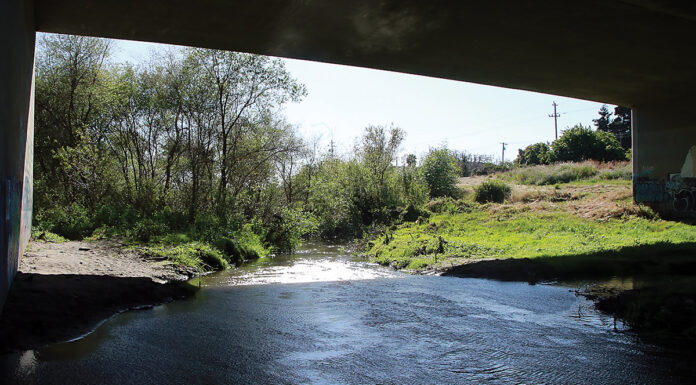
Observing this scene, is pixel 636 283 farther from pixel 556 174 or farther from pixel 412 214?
pixel 556 174

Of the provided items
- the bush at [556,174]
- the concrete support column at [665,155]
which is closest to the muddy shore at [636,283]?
the concrete support column at [665,155]

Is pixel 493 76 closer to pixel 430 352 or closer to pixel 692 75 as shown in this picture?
pixel 692 75

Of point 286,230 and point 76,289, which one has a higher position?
point 286,230

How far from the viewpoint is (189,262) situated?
12.9 meters

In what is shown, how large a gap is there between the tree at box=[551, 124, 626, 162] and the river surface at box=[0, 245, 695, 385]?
40.0m

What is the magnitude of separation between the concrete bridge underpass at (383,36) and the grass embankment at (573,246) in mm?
6070

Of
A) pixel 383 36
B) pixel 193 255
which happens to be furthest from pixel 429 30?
pixel 193 255

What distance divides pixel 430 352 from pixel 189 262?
8885 millimetres

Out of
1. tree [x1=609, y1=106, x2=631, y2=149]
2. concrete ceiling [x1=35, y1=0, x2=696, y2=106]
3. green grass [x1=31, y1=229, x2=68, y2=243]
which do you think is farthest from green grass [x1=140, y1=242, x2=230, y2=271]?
tree [x1=609, y1=106, x2=631, y2=149]

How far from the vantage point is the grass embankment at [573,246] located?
767 cm

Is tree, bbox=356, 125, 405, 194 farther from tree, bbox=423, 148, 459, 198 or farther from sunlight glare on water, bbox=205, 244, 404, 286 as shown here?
sunlight glare on water, bbox=205, 244, 404, 286

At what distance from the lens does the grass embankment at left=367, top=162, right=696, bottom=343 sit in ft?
25.2

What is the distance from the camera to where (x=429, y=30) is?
11.6 m

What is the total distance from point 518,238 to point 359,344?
40.9ft
